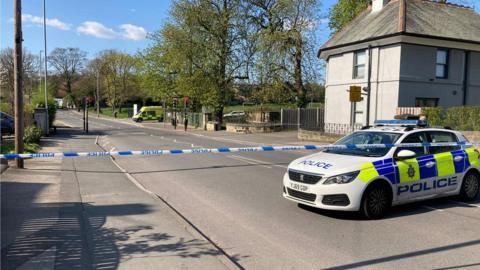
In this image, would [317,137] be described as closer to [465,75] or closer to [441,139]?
[465,75]

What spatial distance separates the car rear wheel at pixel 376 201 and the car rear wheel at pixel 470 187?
2278 mm

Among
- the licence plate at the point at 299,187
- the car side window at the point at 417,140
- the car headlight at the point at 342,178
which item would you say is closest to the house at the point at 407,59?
the car side window at the point at 417,140

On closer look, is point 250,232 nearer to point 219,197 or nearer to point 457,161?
point 219,197

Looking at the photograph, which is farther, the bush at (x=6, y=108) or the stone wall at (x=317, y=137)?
the bush at (x=6, y=108)

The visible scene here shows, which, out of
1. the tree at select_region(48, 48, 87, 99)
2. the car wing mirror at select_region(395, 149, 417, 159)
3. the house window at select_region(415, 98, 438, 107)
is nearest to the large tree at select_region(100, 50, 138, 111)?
the tree at select_region(48, 48, 87, 99)

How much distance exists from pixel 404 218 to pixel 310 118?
3016cm

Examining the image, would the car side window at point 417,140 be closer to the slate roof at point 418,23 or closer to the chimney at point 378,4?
the slate roof at point 418,23

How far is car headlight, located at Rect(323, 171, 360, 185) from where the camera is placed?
23.0 ft

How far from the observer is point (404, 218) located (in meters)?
7.41

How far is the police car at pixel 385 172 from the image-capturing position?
7.06 m

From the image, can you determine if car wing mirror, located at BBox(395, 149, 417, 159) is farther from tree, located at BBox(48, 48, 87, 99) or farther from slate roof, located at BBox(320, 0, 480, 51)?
tree, located at BBox(48, 48, 87, 99)

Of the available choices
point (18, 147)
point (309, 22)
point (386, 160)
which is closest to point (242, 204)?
point (386, 160)

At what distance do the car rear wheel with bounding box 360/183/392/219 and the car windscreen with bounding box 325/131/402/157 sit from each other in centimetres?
61

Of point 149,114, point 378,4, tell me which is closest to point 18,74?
point 378,4
